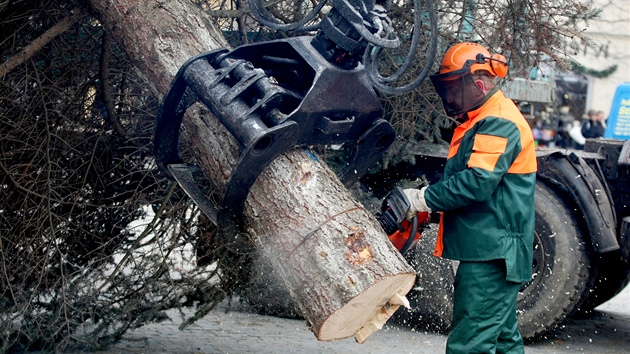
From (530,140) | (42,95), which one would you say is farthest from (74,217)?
(530,140)

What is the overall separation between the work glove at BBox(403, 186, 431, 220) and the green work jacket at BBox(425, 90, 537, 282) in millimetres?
50

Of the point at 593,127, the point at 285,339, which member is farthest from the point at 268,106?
the point at 593,127

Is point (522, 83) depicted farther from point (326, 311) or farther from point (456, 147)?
point (326, 311)

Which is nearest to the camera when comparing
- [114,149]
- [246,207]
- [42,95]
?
[246,207]

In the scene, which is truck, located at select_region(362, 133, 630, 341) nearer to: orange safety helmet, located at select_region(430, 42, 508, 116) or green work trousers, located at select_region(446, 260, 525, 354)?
orange safety helmet, located at select_region(430, 42, 508, 116)

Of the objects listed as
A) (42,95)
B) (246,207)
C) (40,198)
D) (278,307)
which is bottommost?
(278,307)

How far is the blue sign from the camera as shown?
8289 millimetres

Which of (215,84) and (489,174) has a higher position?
(215,84)

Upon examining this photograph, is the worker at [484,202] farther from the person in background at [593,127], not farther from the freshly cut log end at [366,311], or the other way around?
the person in background at [593,127]

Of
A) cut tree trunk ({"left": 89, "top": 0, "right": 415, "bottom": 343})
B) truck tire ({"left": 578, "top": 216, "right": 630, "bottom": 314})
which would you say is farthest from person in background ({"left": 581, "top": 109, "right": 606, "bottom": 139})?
cut tree trunk ({"left": 89, "top": 0, "right": 415, "bottom": 343})

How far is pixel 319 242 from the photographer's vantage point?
134 inches

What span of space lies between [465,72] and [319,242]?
3.67 feet

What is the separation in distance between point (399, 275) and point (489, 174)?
0.65m

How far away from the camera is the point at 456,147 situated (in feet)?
12.6
